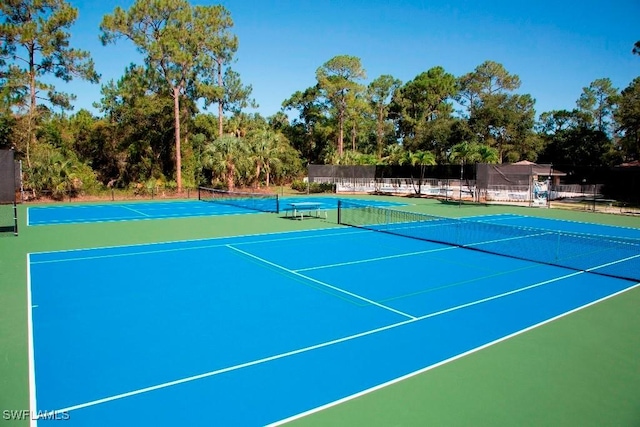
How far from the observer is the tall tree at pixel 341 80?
49625 millimetres

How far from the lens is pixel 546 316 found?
7418mm

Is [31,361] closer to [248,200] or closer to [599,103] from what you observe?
[248,200]

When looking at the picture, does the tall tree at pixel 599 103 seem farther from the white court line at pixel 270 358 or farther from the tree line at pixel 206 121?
the white court line at pixel 270 358

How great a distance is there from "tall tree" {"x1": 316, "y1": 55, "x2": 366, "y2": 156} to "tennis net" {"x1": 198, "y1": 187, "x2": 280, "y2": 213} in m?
19.1

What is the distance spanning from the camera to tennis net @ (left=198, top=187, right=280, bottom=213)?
82.6 feet

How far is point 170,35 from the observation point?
116ft

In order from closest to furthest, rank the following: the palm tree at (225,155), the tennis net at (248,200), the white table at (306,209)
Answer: the white table at (306,209)
the tennis net at (248,200)
the palm tree at (225,155)

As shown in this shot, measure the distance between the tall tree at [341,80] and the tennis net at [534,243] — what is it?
31731mm

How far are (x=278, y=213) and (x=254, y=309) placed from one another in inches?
596

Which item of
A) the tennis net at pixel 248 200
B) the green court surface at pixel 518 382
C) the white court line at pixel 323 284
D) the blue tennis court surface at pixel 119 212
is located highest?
the tennis net at pixel 248 200

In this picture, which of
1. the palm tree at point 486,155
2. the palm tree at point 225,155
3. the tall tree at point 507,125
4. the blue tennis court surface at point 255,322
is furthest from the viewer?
the tall tree at point 507,125

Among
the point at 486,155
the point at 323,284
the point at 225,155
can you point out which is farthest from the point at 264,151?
the point at 323,284

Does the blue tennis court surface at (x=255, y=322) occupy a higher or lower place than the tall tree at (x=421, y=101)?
lower

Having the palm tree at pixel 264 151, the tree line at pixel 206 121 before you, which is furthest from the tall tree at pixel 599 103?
the palm tree at pixel 264 151
